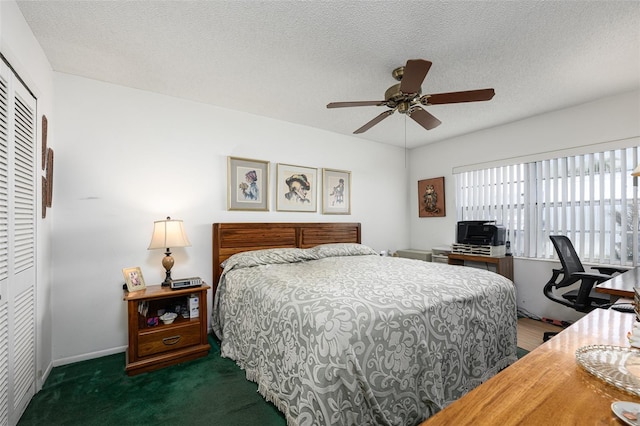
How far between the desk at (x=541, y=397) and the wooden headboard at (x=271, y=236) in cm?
278

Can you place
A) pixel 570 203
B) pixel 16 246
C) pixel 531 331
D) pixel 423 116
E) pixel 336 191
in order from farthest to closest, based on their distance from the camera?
pixel 336 191, pixel 570 203, pixel 531 331, pixel 423 116, pixel 16 246

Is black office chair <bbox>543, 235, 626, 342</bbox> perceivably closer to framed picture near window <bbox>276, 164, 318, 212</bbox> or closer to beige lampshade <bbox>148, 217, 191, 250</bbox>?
framed picture near window <bbox>276, 164, 318, 212</bbox>

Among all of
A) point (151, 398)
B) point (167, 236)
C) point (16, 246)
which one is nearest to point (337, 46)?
point (167, 236)

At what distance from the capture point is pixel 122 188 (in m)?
2.69

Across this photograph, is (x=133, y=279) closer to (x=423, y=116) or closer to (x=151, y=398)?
(x=151, y=398)

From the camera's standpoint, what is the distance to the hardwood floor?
2781 millimetres

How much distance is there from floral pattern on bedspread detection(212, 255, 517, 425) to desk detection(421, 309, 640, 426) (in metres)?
0.72

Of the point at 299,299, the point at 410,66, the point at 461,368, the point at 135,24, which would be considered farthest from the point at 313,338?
the point at 135,24

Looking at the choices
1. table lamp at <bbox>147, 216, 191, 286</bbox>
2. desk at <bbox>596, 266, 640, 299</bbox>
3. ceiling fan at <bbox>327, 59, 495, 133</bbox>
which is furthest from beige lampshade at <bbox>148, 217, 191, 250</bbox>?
desk at <bbox>596, 266, 640, 299</bbox>

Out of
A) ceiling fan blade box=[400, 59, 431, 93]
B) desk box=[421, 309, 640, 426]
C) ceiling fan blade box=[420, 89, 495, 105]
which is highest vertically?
ceiling fan blade box=[400, 59, 431, 93]

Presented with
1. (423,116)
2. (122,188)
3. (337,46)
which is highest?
(337,46)

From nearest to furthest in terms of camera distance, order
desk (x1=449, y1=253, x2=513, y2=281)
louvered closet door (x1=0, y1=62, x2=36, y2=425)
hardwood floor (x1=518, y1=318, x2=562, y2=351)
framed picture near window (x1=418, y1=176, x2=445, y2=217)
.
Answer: louvered closet door (x1=0, y1=62, x2=36, y2=425) < hardwood floor (x1=518, y1=318, x2=562, y2=351) < desk (x1=449, y1=253, x2=513, y2=281) < framed picture near window (x1=418, y1=176, x2=445, y2=217)

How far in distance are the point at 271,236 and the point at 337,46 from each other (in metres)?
2.15

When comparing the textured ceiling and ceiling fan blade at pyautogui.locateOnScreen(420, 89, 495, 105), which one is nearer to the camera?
the textured ceiling
